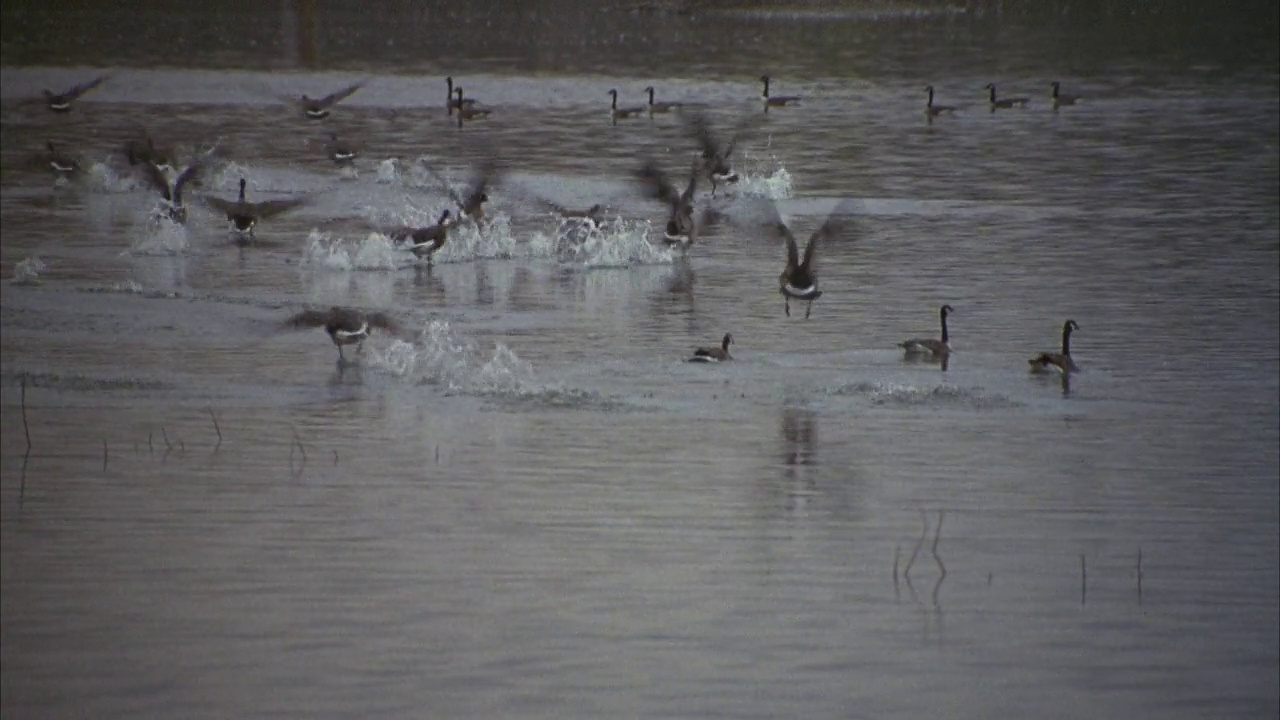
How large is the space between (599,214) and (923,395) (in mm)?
8299

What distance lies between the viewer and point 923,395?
44.1 ft

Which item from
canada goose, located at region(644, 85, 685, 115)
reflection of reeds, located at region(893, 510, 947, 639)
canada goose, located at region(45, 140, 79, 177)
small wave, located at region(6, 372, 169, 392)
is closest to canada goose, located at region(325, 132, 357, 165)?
canada goose, located at region(45, 140, 79, 177)

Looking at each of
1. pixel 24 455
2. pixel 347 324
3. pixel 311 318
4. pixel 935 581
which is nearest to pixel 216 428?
pixel 24 455

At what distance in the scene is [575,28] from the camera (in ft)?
204

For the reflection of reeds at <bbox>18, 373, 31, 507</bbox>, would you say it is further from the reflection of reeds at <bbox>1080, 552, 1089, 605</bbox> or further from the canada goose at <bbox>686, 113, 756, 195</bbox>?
the canada goose at <bbox>686, 113, 756, 195</bbox>

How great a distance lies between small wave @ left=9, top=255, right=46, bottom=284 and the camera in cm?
1875

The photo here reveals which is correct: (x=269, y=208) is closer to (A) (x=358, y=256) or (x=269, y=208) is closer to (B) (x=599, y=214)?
(A) (x=358, y=256)

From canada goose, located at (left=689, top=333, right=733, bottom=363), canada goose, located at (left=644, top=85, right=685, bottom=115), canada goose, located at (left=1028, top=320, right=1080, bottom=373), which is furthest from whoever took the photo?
canada goose, located at (left=644, top=85, right=685, bottom=115)

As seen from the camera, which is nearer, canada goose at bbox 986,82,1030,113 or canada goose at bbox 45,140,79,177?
canada goose at bbox 45,140,79,177

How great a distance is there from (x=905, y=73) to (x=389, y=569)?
131 feet

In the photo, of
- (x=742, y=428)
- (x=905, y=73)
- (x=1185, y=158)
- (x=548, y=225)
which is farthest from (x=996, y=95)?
(x=742, y=428)

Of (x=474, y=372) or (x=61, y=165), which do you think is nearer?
(x=474, y=372)

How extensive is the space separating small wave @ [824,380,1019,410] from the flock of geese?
0.89m

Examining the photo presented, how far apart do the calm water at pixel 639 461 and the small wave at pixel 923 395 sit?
56mm
